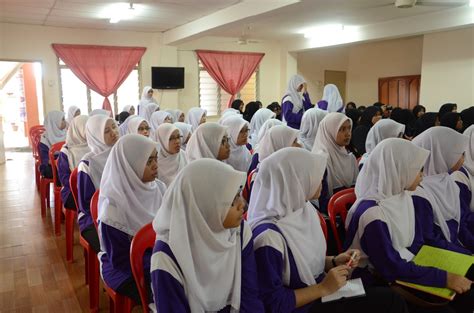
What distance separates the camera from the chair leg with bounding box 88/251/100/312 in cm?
Answer: 244

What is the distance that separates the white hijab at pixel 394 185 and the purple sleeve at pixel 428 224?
14 centimetres

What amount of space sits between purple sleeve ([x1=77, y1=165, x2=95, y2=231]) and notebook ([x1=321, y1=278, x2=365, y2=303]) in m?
1.69

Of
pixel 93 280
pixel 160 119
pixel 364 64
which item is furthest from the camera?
pixel 364 64

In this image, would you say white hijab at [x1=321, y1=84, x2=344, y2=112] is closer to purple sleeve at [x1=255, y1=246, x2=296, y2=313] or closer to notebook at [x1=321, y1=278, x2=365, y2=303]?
notebook at [x1=321, y1=278, x2=365, y2=303]

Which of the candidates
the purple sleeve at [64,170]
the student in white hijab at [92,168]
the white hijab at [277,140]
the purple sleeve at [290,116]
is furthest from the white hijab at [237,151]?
the purple sleeve at [290,116]

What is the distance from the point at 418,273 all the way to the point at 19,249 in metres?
3.35

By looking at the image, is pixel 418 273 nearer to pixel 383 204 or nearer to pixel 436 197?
pixel 383 204

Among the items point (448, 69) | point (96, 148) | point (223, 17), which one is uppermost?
point (223, 17)

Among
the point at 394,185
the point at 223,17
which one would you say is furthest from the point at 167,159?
the point at 223,17

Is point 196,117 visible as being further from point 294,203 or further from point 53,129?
point 294,203

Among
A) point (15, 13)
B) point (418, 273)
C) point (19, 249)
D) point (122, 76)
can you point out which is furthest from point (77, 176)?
point (122, 76)

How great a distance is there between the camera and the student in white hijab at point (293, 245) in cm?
156

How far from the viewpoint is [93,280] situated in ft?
8.07

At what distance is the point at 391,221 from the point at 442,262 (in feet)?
1.00
